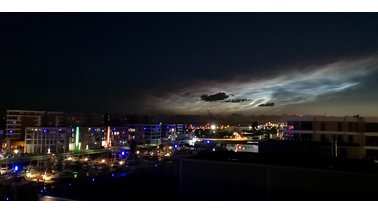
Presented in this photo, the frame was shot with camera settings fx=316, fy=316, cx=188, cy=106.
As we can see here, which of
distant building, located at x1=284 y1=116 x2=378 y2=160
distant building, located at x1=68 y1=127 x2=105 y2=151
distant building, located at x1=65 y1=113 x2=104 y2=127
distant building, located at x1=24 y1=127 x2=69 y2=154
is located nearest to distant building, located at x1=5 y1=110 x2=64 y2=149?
distant building, located at x1=24 y1=127 x2=69 y2=154

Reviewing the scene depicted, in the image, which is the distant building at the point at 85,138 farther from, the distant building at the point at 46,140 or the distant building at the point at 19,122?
the distant building at the point at 19,122

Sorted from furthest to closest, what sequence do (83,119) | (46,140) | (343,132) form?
(83,119), (46,140), (343,132)

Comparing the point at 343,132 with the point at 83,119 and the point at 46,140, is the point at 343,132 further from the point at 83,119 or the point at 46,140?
the point at 83,119

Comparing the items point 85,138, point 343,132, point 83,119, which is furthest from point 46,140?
point 343,132

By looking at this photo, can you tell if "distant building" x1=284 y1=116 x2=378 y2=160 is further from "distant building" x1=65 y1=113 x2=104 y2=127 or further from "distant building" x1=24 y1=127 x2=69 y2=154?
"distant building" x1=65 y1=113 x2=104 y2=127

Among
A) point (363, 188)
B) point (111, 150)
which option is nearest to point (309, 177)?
point (363, 188)

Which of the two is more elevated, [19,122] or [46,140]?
[19,122]

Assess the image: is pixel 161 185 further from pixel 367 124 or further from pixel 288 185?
pixel 367 124
